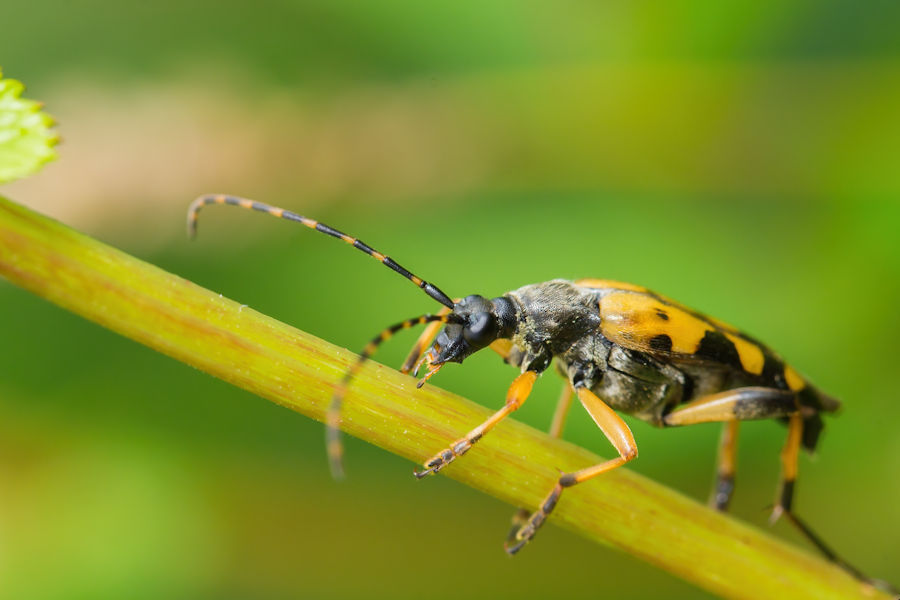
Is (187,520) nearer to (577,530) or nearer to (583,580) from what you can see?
(583,580)

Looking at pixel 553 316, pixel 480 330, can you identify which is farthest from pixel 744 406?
pixel 480 330

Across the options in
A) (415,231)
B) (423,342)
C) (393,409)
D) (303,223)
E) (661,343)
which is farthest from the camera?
(415,231)

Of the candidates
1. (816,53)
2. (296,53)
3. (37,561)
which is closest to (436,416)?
(37,561)

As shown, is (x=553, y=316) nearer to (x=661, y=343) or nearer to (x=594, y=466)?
(x=661, y=343)

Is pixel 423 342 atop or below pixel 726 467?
atop

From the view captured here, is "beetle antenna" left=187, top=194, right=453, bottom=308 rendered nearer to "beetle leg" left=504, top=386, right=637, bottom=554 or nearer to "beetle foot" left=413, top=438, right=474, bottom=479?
"beetle leg" left=504, top=386, right=637, bottom=554

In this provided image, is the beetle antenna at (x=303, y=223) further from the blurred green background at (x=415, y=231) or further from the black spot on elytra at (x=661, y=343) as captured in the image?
the black spot on elytra at (x=661, y=343)

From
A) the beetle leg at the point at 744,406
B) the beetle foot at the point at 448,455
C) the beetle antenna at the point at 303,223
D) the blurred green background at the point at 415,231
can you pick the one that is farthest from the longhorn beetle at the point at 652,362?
the beetle foot at the point at 448,455
